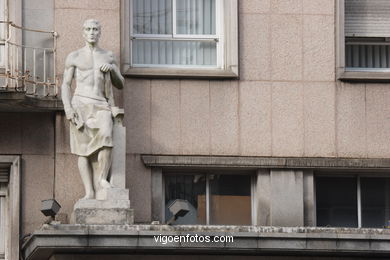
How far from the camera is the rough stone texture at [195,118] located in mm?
33344

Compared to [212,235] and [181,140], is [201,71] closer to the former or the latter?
[181,140]

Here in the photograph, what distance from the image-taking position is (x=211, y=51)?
34.1 meters

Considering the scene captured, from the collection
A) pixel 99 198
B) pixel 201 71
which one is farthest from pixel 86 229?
pixel 201 71

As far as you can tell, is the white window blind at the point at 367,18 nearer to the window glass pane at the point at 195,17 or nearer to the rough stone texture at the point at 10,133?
the window glass pane at the point at 195,17

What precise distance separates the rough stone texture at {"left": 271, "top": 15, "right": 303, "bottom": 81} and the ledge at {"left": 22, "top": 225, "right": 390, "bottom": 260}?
304 cm

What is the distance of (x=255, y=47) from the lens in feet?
111

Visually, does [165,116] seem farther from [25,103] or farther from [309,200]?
[309,200]

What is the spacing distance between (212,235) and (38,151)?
11.1 ft

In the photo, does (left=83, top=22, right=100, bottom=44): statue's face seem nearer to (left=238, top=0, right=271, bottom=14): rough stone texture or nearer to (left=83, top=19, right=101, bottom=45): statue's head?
(left=83, top=19, right=101, bottom=45): statue's head

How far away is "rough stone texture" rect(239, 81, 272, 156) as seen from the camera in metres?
33.4

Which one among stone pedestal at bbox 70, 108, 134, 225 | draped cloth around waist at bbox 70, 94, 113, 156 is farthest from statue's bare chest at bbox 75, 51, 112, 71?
stone pedestal at bbox 70, 108, 134, 225

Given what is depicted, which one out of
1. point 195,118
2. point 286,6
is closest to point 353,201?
point 195,118

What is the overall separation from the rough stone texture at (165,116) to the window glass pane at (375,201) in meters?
3.19

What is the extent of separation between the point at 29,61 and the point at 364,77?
5451mm
